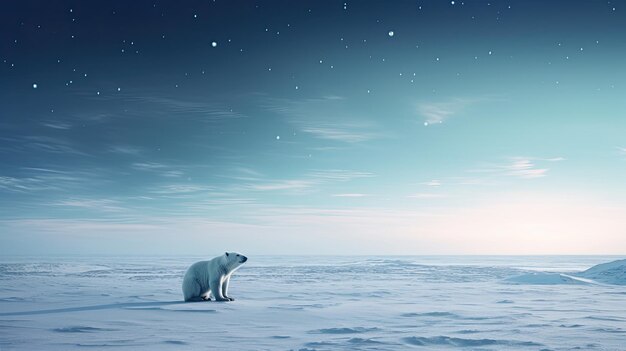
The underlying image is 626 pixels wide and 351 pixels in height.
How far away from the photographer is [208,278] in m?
11.3

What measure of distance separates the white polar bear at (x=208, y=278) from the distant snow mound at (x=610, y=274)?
1335 cm

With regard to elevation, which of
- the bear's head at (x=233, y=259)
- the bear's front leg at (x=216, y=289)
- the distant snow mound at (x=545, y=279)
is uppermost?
the bear's head at (x=233, y=259)

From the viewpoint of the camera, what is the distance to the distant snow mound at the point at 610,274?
17.5 meters

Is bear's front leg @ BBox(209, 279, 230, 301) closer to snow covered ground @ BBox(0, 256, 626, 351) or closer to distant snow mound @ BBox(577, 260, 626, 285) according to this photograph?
snow covered ground @ BBox(0, 256, 626, 351)

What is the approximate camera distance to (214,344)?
6.17m

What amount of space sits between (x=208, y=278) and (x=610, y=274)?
15.0 m

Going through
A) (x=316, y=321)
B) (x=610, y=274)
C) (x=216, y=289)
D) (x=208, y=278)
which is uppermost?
(x=208, y=278)

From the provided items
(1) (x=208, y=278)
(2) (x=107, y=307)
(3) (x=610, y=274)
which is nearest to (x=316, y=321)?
(1) (x=208, y=278)

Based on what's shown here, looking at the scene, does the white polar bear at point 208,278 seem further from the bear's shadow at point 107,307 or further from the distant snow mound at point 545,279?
the distant snow mound at point 545,279

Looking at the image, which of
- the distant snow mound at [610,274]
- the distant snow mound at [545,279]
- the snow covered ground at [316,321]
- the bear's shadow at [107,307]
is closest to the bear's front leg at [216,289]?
the snow covered ground at [316,321]

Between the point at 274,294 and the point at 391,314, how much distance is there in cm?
475

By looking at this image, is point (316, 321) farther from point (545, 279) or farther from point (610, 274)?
point (610, 274)

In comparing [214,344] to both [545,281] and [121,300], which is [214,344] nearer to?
[121,300]

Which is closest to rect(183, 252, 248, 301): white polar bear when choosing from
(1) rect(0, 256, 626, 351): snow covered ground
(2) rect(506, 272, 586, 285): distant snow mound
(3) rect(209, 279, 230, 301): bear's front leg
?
(3) rect(209, 279, 230, 301): bear's front leg
